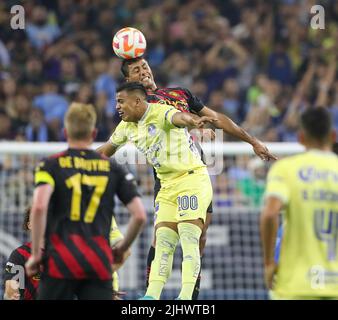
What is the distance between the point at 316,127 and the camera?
720cm

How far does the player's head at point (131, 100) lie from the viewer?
9.82 metres

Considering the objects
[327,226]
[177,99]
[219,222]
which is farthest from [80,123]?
[219,222]

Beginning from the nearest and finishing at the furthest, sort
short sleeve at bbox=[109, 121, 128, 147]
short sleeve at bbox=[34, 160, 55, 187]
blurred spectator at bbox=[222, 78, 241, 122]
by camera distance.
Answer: short sleeve at bbox=[34, 160, 55, 187] → short sleeve at bbox=[109, 121, 128, 147] → blurred spectator at bbox=[222, 78, 241, 122]

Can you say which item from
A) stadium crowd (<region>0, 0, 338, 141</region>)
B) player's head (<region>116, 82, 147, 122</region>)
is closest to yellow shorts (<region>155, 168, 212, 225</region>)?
player's head (<region>116, 82, 147, 122</region>)

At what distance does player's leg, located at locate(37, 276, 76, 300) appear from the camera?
7582 mm

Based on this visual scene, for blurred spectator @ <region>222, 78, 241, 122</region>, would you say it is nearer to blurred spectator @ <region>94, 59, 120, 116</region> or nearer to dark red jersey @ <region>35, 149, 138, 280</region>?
blurred spectator @ <region>94, 59, 120, 116</region>

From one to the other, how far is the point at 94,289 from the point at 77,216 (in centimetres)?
59

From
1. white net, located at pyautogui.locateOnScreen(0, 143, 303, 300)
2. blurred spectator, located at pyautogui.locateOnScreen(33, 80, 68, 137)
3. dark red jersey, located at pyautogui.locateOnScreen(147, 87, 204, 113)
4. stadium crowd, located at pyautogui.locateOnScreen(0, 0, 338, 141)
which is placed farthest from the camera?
stadium crowd, located at pyautogui.locateOnScreen(0, 0, 338, 141)

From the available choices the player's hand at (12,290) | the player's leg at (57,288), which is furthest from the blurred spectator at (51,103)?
the player's leg at (57,288)

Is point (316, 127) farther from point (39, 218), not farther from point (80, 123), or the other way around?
point (39, 218)

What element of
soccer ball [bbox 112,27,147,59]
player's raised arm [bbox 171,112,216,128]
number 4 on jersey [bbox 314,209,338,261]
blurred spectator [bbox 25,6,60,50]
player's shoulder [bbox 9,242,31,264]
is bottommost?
player's shoulder [bbox 9,242,31,264]

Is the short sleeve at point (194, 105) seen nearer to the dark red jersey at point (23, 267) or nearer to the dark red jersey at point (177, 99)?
the dark red jersey at point (177, 99)

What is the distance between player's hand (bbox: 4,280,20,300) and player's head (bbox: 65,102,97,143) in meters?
2.37

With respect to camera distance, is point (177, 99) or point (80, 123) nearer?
point (80, 123)
